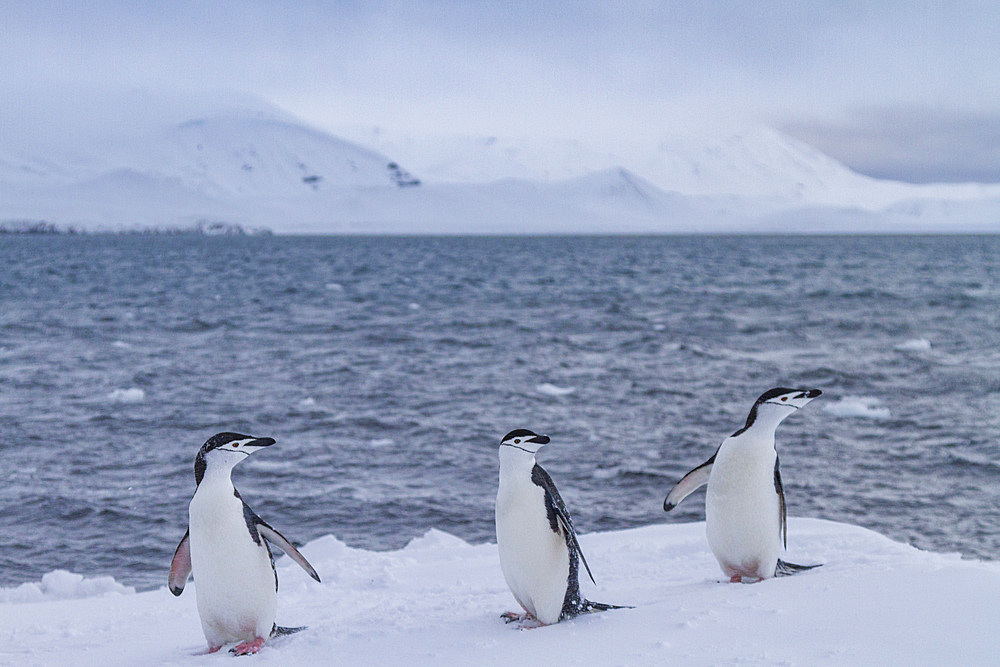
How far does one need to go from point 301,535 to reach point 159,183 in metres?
174

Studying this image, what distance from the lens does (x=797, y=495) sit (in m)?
9.22

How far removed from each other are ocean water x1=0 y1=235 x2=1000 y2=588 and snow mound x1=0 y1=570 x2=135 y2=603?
1.94 ft

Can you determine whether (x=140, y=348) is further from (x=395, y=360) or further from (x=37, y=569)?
(x=37, y=569)

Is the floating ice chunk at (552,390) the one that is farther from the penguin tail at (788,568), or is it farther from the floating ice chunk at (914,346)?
the penguin tail at (788,568)

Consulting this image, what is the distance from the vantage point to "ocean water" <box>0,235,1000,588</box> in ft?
28.7

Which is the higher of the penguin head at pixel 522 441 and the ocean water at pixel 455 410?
the penguin head at pixel 522 441

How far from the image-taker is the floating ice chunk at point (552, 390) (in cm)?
1375

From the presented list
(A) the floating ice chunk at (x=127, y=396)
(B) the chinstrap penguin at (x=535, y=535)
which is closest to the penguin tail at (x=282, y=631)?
(B) the chinstrap penguin at (x=535, y=535)

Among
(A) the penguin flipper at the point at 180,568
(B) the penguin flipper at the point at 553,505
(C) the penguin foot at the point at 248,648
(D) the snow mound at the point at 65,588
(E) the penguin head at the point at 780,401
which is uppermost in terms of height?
(E) the penguin head at the point at 780,401

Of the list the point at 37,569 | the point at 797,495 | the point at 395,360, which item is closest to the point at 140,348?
the point at 395,360

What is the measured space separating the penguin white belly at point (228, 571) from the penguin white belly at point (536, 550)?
1.09 m

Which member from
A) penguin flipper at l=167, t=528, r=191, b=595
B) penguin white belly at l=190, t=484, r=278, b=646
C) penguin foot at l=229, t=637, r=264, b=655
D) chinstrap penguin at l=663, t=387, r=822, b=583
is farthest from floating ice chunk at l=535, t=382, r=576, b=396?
penguin foot at l=229, t=637, r=264, b=655

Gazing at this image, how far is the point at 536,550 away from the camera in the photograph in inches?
155

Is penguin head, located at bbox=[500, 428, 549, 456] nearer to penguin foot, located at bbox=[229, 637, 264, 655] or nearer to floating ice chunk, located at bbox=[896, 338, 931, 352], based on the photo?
penguin foot, located at bbox=[229, 637, 264, 655]
